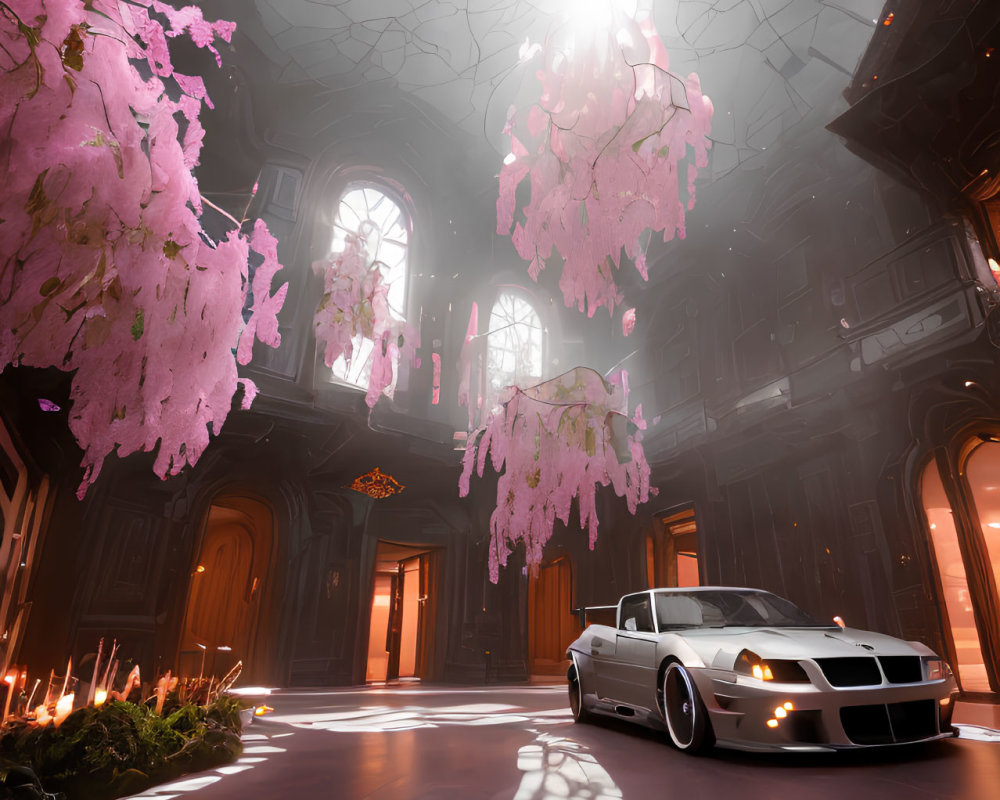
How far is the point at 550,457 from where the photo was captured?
1088cm

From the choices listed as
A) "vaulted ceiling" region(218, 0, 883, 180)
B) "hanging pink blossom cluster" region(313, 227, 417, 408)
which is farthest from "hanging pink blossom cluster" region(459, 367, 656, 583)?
"vaulted ceiling" region(218, 0, 883, 180)

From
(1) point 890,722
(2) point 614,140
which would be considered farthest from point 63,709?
(2) point 614,140

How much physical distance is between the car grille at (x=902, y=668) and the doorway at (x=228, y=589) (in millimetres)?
9102

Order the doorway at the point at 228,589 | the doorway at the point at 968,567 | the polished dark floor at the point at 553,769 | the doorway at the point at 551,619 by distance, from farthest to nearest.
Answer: the doorway at the point at 551,619 < the doorway at the point at 228,589 < the doorway at the point at 968,567 < the polished dark floor at the point at 553,769

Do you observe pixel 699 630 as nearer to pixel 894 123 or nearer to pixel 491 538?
pixel 894 123

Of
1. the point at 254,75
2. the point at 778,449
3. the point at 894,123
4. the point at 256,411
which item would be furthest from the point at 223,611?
the point at 894,123

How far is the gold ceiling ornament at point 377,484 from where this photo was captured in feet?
37.3

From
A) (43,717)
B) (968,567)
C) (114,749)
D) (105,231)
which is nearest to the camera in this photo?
(105,231)

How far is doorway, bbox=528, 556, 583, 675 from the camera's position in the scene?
16.5 metres

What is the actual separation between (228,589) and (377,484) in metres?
4.80

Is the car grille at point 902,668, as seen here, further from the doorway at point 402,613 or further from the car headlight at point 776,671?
the doorway at point 402,613

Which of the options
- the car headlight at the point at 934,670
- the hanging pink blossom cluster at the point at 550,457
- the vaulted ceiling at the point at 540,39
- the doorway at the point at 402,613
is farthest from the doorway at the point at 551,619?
the car headlight at the point at 934,670

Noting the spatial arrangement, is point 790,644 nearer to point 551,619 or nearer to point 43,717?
point 43,717

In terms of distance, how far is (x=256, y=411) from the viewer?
9.26 metres
